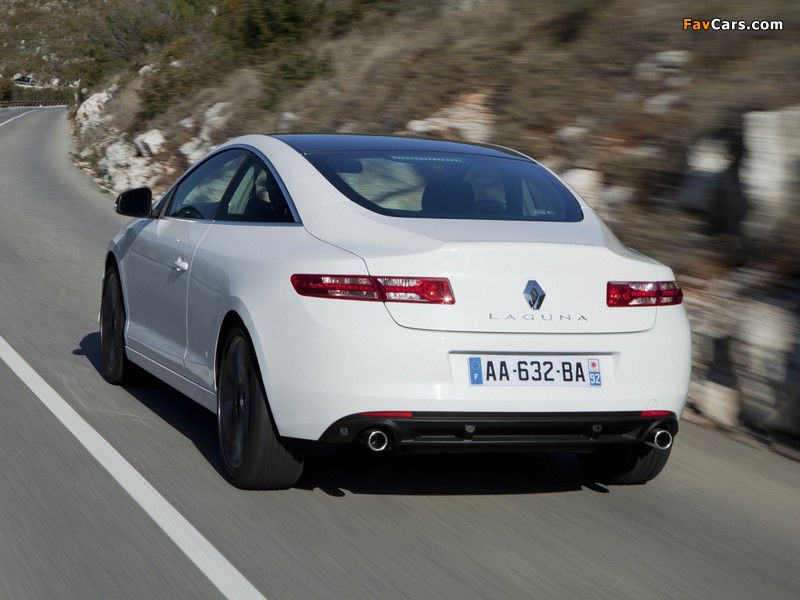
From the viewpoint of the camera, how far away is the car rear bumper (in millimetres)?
4773

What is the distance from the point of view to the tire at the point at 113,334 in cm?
735

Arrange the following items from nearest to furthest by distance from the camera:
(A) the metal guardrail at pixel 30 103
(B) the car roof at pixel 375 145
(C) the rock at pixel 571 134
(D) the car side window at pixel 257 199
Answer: (D) the car side window at pixel 257 199, (B) the car roof at pixel 375 145, (C) the rock at pixel 571 134, (A) the metal guardrail at pixel 30 103

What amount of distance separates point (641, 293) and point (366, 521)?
4.76ft

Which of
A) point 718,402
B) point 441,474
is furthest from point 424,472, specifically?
point 718,402

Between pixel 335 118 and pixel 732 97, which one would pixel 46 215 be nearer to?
pixel 335 118

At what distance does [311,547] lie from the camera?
15.1ft

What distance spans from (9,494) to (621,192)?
5.94 metres

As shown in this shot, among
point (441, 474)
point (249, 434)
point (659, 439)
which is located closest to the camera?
point (659, 439)

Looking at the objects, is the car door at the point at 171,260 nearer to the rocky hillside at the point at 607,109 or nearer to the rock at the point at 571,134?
the rocky hillside at the point at 607,109

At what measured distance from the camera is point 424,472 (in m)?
5.89

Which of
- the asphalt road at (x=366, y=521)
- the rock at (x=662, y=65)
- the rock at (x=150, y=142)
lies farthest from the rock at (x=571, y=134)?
the rock at (x=150, y=142)

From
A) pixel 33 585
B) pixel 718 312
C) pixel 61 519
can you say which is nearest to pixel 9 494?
Result: pixel 61 519

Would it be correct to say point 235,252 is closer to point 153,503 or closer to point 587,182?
point 153,503

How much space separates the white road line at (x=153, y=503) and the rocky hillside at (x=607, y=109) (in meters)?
3.52
